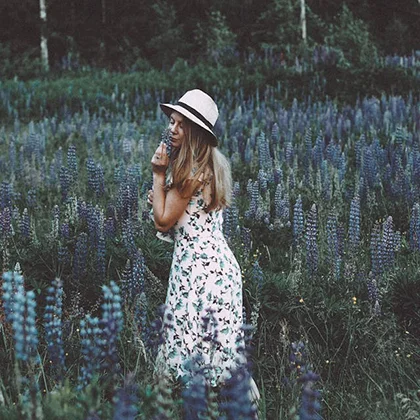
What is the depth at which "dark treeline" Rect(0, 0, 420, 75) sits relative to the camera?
78.0 feet

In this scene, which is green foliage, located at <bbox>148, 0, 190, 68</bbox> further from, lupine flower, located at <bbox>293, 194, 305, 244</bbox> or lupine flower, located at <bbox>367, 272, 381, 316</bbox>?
lupine flower, located at <bbox>367, 272, 381, 316</bbox>

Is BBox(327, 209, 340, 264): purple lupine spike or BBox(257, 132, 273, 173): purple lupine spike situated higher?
BBox(257, 132, 273, 173): purple lupine spike

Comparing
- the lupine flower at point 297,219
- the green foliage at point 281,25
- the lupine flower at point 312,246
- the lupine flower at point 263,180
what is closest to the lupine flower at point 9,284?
the lupine flower at point 312,246

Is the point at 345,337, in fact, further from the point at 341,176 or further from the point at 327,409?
the point at 341,176

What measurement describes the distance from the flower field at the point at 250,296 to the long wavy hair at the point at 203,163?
0.67 metres

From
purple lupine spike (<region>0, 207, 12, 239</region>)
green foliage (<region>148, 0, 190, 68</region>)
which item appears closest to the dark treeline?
green foliage (<region>148, 0, 190, 68</region>)

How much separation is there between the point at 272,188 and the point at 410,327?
2.64 meters

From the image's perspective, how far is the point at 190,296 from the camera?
370 cm

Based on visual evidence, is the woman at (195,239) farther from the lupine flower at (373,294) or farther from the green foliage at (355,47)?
the green foliage at (355,47)

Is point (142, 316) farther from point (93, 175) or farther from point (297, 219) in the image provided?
point (93, 175)

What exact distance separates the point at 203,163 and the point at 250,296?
1211 millimetres

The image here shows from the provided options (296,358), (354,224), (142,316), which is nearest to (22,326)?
(296,358)

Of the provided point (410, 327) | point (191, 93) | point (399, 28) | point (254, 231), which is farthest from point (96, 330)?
point (399, 28)

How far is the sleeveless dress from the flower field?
13cm
